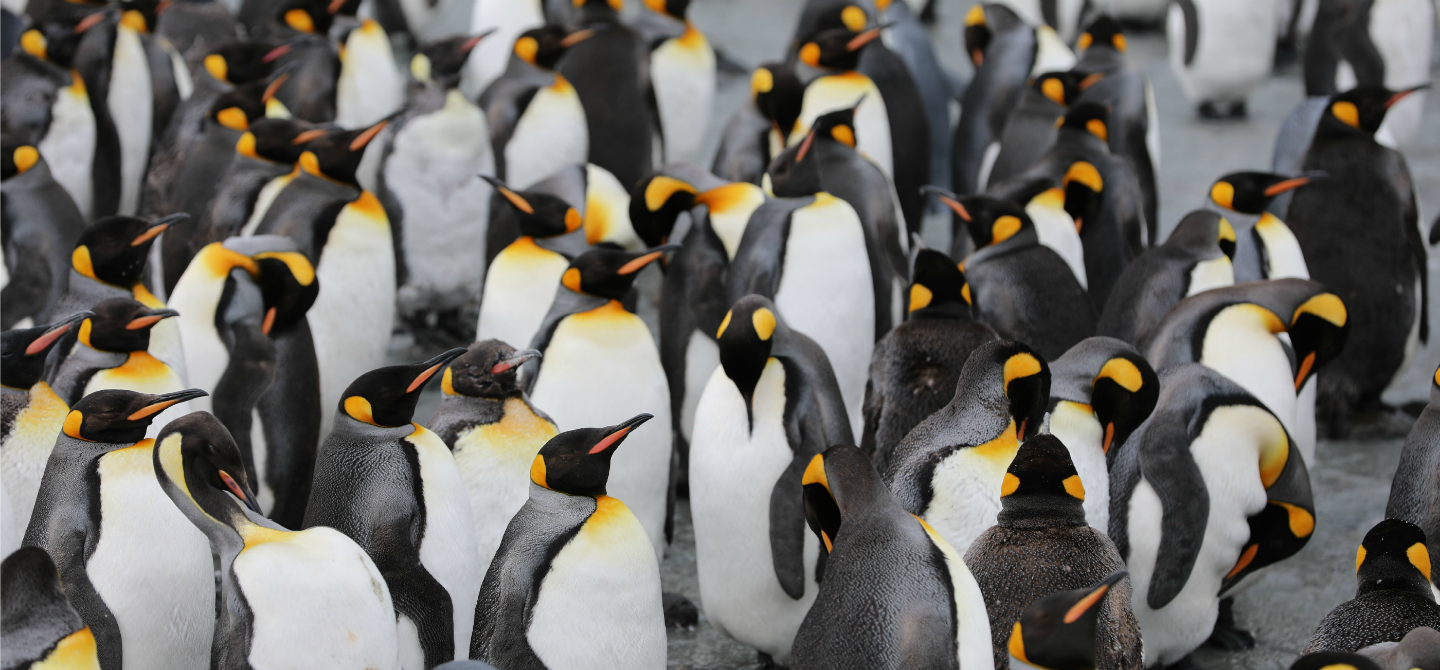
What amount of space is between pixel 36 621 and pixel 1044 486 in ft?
5.75

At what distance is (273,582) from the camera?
237cm

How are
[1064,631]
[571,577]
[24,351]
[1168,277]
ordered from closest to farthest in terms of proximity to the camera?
[1064,631] → [571,577] → [24,351] → [1168,277]

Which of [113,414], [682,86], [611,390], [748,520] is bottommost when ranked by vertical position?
[682,86]

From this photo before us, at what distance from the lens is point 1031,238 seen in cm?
414

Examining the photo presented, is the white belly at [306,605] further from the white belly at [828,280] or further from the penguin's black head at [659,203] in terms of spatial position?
the penguin's black head at [659,203]

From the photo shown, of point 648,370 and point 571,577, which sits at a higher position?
point 571,577

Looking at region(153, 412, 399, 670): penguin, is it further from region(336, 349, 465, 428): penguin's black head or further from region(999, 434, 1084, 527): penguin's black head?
region(999, 434, 1084, 527): penguin's black head

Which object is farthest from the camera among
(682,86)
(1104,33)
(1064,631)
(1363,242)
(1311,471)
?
(682,86)

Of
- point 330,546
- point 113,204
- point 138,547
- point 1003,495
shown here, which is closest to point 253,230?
point 113,204

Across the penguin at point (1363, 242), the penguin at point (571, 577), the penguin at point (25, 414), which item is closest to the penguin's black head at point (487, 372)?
Answer: the penguin at point (571, 577)

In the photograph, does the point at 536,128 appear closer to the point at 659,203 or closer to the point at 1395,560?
the point at 659,203

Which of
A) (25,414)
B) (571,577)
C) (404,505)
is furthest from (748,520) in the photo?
(25,414)

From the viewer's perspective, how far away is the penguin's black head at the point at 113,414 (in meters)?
2.83

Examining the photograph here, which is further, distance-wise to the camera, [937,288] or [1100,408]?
[937,288]
